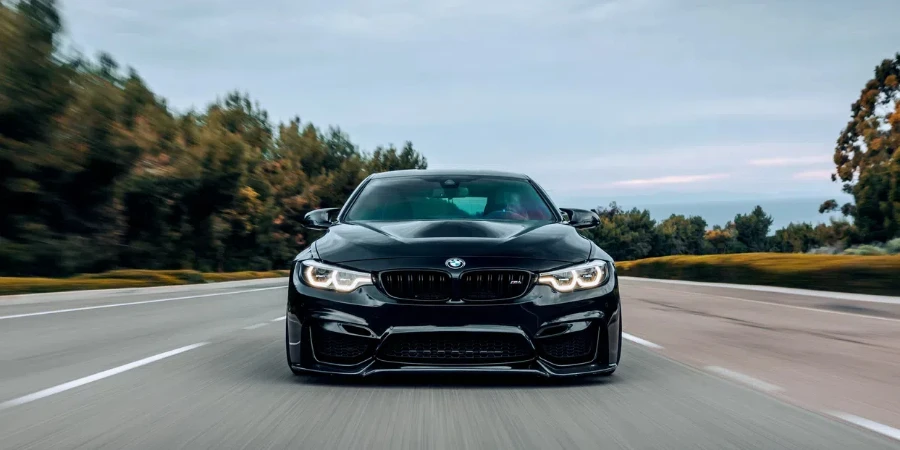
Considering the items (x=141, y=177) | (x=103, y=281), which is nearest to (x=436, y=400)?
(x=103, y=281)

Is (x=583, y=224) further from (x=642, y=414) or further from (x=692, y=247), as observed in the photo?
(x=692, y=247)

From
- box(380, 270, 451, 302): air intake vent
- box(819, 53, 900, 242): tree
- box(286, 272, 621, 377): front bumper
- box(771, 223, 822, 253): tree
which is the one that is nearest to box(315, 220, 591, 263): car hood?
box(380, 270, 451, 302): air intake vent

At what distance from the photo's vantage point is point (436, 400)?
6219 mm

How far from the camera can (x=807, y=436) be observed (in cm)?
524

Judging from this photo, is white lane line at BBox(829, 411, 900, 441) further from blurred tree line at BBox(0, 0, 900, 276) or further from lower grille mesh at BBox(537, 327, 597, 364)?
blurred tree line at BBox(0, 0, 900, 276)

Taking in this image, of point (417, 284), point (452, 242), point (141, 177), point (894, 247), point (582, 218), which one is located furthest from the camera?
point (141, 177)

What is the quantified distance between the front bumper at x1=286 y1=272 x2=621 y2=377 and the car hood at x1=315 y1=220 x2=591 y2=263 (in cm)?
29

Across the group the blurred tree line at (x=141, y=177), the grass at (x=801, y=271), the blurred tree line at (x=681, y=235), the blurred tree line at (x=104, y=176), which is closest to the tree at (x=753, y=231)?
the blurred tree line at (x=681, y=235)

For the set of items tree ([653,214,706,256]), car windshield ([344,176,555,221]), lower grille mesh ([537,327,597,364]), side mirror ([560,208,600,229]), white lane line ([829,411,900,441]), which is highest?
tree ([653,214,706,256])

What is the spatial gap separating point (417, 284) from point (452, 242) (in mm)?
412

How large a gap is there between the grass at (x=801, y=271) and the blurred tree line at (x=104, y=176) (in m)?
24.5

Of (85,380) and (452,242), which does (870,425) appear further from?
(85,380)

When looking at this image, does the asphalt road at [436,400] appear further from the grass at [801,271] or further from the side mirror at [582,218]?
the grass at [801,271]

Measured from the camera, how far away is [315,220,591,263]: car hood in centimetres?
648
